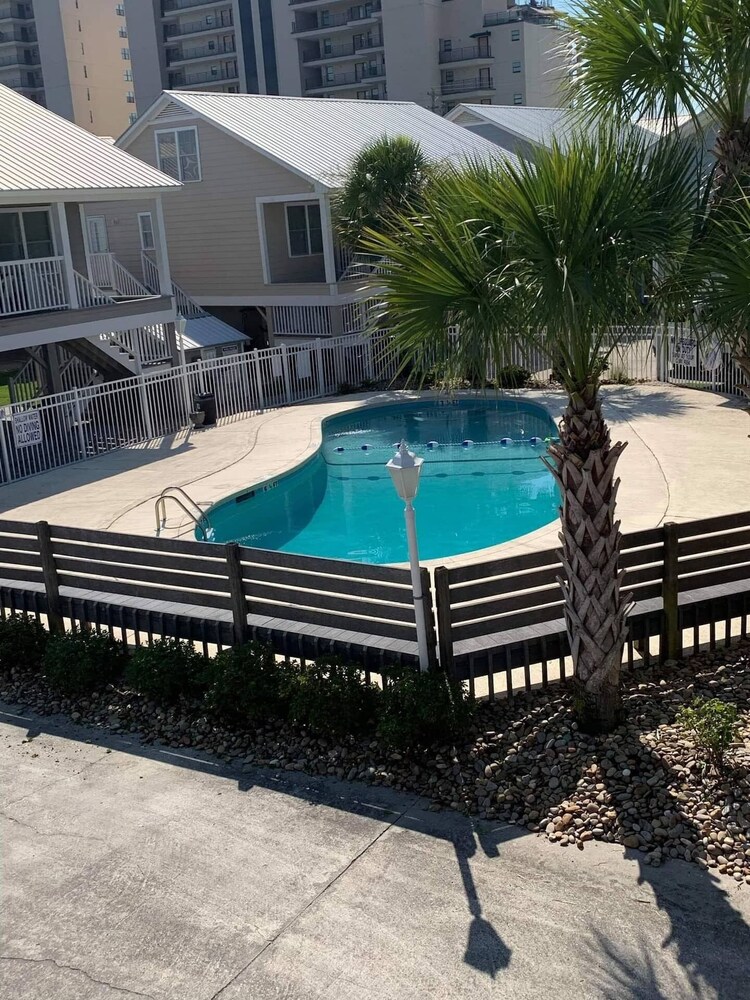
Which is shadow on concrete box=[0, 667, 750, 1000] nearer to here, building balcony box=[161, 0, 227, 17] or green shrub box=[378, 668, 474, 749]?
green shrub box=[378, 668, 474, 749]

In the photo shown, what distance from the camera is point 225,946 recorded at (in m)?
5.91

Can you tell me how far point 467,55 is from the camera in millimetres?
76750

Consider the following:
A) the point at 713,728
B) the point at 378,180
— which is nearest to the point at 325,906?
the point at 713,728

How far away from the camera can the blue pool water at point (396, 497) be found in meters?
16.5

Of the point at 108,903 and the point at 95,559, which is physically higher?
the point at 95,559

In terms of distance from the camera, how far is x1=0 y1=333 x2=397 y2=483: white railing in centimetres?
1911

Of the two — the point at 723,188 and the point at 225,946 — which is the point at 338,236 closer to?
the point at 723,188

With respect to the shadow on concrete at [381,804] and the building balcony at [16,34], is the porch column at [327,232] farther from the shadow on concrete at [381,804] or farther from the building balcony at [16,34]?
the building balcony at [16,34]

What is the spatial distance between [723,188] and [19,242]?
756 inches

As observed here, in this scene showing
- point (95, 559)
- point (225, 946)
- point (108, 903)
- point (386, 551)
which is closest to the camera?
point (225, 946)

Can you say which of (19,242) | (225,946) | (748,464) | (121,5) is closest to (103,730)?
(225,946)

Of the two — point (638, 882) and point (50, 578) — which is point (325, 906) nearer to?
point (638, 882)

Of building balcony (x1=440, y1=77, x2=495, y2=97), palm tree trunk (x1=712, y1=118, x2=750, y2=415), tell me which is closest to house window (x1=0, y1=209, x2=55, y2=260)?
palm tree trunk (x1=712, y1=118, x2=750, y2=415)

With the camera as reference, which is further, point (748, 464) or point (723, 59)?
point (748, 464)
